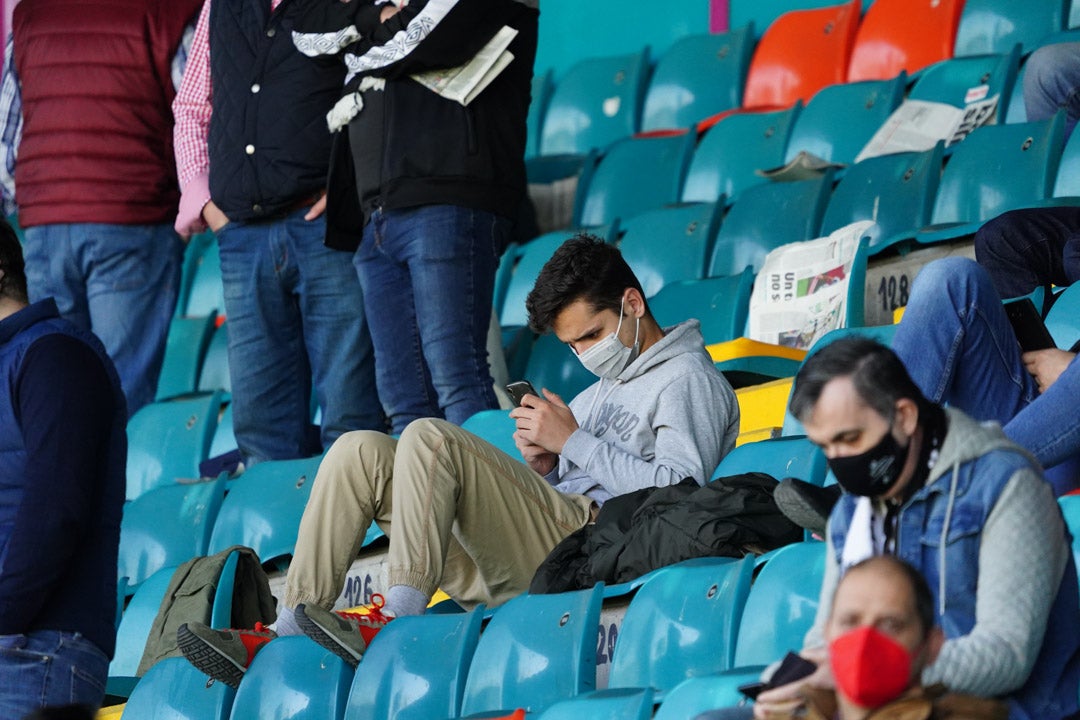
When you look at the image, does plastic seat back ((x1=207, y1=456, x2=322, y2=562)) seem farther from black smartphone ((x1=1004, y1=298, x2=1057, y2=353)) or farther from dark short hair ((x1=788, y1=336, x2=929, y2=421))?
dark short hair ((x1=788, y1=336, x2=929, y2=421))

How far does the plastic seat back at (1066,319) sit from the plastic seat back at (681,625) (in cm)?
88

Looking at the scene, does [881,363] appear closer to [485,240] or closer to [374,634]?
[374,634]

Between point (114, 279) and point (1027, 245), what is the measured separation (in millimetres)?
2751

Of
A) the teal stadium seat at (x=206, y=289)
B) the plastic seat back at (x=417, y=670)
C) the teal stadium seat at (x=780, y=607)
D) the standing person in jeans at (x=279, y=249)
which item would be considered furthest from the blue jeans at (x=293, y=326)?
the teal stadium seat at (x=780, y=607)

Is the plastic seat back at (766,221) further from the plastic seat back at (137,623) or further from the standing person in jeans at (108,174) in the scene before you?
the plastic seat back at (137,623)

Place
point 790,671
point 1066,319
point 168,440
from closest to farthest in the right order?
point 790,671, point 1066,319, point 168,440

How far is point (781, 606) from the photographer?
2.74m

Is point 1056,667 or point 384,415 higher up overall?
point 1056,667

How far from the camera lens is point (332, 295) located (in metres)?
4.67

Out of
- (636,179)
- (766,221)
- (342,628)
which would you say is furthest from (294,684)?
(636,179)

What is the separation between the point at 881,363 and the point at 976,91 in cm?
329

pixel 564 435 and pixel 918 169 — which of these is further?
pixel 918 169

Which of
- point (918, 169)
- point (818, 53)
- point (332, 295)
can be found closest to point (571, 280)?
point (332, 295)

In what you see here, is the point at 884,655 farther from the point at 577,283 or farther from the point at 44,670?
the point at 577,283
